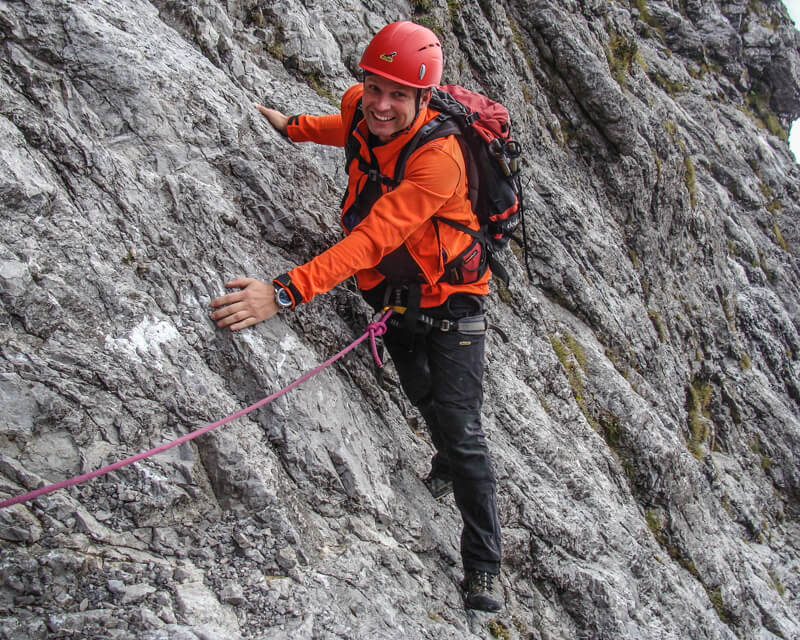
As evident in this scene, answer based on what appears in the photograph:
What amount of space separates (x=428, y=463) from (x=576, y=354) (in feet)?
15.9

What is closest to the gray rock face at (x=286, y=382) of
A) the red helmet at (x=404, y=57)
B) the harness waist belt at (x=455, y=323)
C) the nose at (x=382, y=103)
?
the harness waist belt at (x=455, y=323)

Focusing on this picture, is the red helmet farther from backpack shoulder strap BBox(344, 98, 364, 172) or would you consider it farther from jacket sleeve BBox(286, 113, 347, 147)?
jacket sleeve BBox(286, 113, 347, 147)

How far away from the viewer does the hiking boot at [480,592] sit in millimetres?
5406

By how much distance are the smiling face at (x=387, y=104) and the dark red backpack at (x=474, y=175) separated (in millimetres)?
176

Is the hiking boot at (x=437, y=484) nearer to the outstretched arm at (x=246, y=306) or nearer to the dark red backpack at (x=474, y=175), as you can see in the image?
the dark red backpack at (x=474, y=175)

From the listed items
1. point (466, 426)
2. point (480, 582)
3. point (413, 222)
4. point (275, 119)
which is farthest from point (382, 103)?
point (480, 582)

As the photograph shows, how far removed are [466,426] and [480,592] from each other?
4.97 ft

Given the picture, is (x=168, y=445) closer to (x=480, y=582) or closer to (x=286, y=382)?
(x=286, y=382)

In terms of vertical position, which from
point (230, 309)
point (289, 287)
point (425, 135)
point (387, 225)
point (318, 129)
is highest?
point (425, 135)

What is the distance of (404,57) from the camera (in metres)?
4.66

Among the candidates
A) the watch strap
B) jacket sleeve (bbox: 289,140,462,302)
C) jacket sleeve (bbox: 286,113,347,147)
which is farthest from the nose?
the watch strap

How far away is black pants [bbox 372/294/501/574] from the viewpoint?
17.8ft

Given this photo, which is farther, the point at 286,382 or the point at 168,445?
the point at 286,382

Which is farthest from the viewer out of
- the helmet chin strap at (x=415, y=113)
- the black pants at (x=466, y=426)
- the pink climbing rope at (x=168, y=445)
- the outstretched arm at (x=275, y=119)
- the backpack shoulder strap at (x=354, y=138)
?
the outstretched arm at (x=275, y=119)
